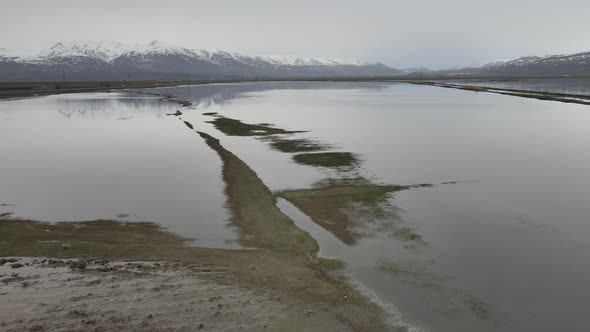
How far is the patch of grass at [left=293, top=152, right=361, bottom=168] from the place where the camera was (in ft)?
107

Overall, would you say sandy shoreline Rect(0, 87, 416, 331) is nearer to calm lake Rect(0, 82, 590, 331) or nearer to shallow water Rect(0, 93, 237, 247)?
calm lake Rect(0, 82, 590, 331)

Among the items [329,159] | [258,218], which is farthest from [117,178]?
[329,159]

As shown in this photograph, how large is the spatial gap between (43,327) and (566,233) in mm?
20059

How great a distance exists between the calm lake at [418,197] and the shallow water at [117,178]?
11 centimetres

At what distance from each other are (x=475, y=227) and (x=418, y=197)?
4959 millimetres

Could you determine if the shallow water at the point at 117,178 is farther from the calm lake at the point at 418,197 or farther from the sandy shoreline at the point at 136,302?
the sandy shoreline at the point at 136,302

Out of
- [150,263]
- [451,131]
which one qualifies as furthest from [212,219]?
[451,131]

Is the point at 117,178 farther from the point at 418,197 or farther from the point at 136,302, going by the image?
the point at 418,197

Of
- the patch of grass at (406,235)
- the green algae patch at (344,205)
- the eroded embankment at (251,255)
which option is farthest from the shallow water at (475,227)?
the eroded embankment at (251,255)

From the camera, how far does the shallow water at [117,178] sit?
21625 millimetres

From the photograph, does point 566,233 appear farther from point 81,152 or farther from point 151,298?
point 81,152

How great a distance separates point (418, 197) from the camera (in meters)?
24.1

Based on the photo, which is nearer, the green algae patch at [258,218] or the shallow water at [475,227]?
the shallow water at [475,227]

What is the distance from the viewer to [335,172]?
3002 cm
